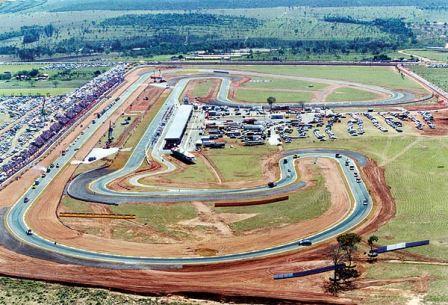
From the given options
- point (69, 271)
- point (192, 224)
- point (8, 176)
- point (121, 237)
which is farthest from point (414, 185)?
point (8, 176)

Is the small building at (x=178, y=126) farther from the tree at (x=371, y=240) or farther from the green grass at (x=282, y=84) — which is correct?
the tree at (x=371, y=240)

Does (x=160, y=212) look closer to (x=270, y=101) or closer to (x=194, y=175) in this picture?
(x=194, y=175)

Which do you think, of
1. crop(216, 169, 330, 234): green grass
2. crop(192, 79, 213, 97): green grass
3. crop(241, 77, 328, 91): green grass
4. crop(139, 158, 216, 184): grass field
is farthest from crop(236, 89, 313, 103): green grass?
crop(216, 169, 330, 234): green grass

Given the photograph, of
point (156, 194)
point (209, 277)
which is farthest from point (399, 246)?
point (156, 194)

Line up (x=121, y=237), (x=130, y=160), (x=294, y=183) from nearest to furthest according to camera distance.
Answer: (x=121, y=237)
(x=294, y=183)
(x=130, y=160)

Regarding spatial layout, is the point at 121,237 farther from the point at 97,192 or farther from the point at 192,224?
the point at 97,192

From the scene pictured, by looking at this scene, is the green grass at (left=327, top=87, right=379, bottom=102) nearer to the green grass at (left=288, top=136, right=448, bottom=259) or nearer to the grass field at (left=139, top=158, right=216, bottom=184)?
the green grass at (left=288, top=136, right=448, bottom=259)

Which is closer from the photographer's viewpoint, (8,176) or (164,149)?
(8,176)
